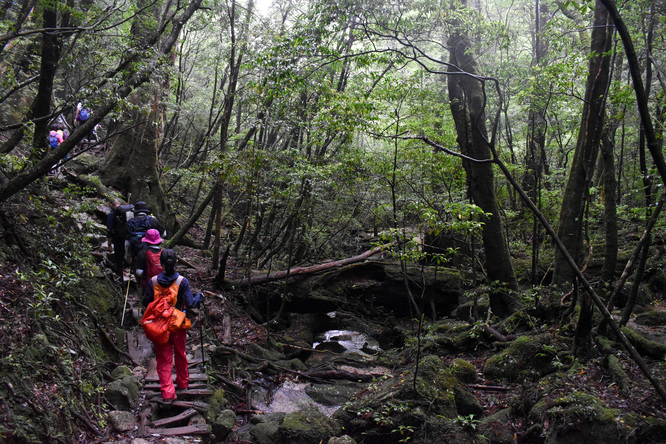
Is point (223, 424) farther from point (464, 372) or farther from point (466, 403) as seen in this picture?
point (464, 372)

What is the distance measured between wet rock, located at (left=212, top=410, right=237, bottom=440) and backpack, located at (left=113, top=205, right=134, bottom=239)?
15.3ft

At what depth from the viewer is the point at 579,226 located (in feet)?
21.5

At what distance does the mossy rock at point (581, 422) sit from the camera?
4.66 metres

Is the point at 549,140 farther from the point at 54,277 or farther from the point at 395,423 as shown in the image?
the point at 54,277

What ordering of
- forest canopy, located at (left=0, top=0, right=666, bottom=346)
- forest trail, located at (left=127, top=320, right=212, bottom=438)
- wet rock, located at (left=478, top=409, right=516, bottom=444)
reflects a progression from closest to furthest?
forest trail, located at (left=127, top=320, right=212, bottom=438) → wet rock, located at (left=478, top=409, right=516, bottom=444) → forest canopy, located at (left=0, top=0, right=666, bottom=346)

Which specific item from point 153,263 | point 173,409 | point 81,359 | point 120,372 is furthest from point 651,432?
point 153,263

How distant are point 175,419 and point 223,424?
736mm

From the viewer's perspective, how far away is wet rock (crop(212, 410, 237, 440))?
230 inches

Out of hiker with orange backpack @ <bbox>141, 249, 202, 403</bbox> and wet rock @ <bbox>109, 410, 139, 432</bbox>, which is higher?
hiker with orange backpack @ <bbox>141, 249, 202, 403</bbox>

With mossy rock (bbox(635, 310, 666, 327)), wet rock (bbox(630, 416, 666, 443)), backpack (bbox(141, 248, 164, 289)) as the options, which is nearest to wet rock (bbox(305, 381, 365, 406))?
backpack (bbox(141, 248, 164, 289))

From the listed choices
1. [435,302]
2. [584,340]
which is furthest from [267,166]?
[584,340]

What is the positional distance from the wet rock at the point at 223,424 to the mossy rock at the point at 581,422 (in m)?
4.41

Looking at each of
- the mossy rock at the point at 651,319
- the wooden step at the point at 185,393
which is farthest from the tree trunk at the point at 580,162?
the wooden step at the point at 185,393

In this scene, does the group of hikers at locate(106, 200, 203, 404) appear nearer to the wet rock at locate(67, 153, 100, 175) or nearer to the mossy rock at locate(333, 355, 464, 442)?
the mossy rock at locate(333, 355, 464, 442)
